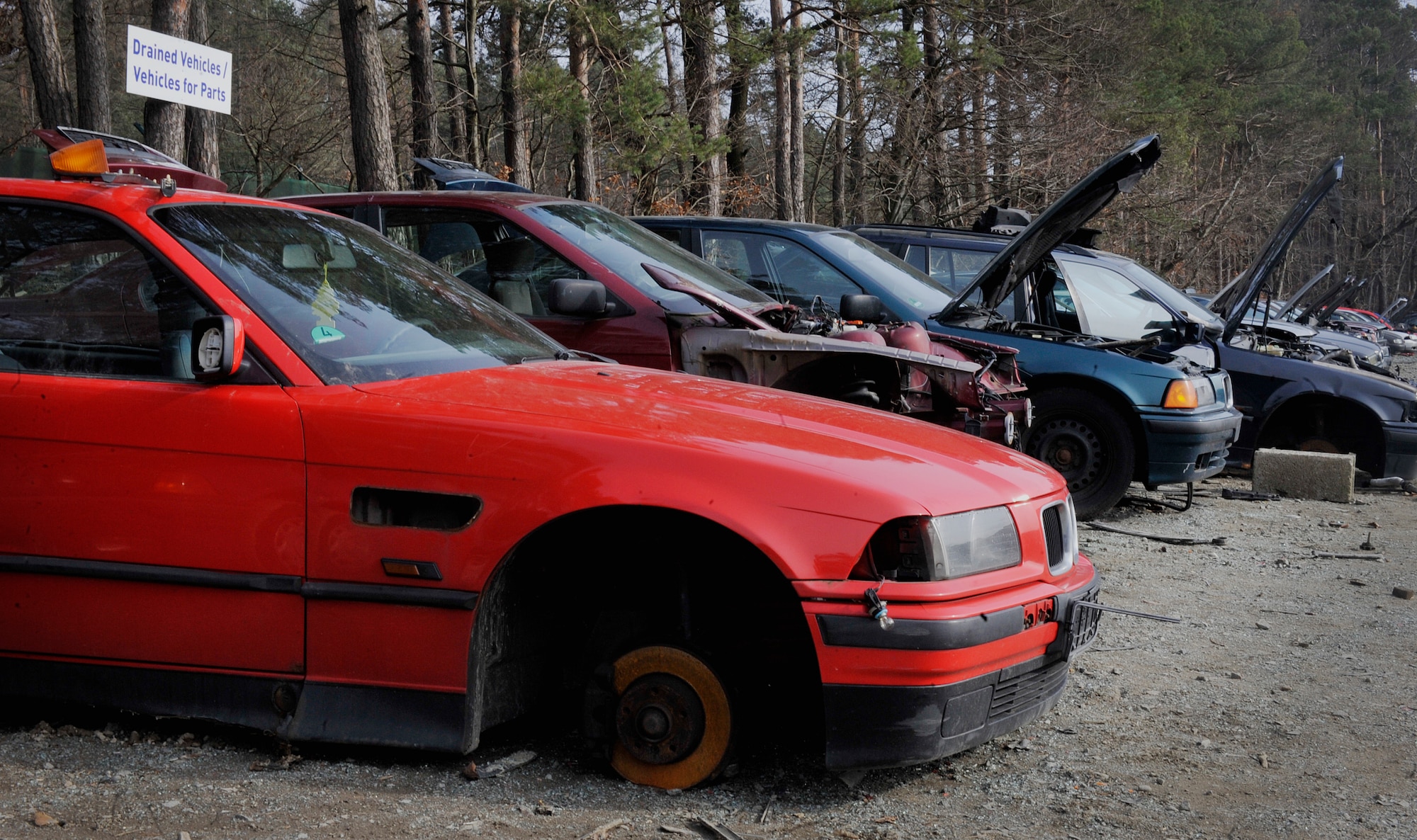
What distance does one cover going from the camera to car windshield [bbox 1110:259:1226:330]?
923 centimetres

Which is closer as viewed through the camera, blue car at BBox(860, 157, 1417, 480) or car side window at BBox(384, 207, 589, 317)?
car side window at BBox(384, 207, 589, 317)

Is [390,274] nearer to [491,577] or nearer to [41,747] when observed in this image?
[491,577]

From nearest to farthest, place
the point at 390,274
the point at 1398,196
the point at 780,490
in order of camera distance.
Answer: the point at 780,490 → the point at 390,274 → the point at 1398,196

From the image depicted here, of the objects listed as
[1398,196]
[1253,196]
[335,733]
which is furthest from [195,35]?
[1398,196]

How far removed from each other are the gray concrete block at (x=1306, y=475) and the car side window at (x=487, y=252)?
244 inches

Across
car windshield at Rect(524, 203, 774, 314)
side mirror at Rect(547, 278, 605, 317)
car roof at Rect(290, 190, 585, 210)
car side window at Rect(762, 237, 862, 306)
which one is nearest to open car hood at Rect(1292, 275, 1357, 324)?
car side window at Rect(762, 237, 862, 306)

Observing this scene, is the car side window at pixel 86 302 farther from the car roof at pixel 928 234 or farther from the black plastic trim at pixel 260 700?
the car roof at pixel 928 234

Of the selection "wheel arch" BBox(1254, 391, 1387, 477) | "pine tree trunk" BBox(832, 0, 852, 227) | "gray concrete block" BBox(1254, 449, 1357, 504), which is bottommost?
"gray concrete block" BBox(1254, 449, 1357, 504)

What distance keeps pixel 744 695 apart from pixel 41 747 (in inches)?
78.6

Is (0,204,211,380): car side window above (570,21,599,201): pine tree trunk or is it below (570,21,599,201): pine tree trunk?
below

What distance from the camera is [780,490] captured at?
290 centimetres

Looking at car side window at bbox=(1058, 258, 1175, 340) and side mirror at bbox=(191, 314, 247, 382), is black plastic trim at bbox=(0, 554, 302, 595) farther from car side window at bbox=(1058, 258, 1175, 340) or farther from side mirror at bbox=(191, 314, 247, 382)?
car side window at bbox=(1058, 258, 1175, 340)

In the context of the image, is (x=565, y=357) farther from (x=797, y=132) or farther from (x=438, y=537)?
(x=797, y=132)

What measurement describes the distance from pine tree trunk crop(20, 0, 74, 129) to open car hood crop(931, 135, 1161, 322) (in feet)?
39.8
